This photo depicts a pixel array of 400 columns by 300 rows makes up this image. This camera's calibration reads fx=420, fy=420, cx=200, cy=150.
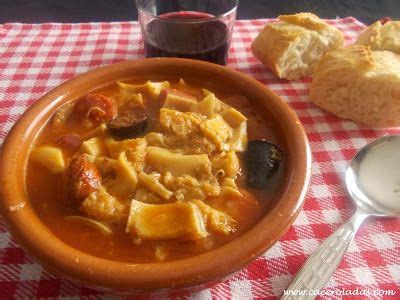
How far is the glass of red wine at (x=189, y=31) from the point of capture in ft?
6.56

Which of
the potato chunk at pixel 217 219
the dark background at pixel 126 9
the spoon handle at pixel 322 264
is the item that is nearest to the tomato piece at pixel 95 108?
the potato chunk at pixel 217 219

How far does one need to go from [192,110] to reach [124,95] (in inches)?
11.7

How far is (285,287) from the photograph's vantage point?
1.32m

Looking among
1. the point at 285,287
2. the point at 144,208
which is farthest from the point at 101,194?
the point at 285,287

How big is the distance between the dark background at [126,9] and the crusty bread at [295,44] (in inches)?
33.3

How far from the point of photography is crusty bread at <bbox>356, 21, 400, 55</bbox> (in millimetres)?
2109

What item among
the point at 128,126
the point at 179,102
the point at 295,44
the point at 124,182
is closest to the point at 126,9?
the point at 295,44

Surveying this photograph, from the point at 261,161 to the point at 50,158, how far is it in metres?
0.69

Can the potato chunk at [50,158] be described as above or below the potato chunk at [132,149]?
below

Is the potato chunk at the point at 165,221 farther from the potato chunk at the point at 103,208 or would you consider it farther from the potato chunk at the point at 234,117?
the potato chunk at the point at 234,117

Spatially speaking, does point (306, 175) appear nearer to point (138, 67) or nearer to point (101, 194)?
point (101, 194)

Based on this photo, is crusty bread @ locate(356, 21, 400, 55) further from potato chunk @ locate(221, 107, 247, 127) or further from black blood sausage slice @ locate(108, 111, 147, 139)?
black blood sausage slice @ locate(108, 111, 147, 139)

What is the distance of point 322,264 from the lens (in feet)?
4.33

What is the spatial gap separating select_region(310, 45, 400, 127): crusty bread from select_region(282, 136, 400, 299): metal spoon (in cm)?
21
